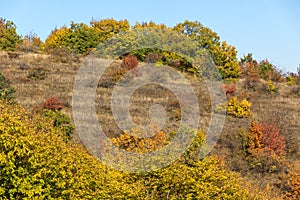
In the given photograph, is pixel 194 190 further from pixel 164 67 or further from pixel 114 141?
pixel 164 67

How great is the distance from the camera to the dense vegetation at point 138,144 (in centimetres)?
2264

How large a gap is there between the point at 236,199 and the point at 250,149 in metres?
28.9

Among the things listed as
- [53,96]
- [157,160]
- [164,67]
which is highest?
[164,67]

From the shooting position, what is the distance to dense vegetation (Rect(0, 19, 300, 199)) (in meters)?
22.6

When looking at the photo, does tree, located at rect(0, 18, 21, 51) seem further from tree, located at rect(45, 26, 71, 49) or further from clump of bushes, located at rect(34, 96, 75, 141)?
clump of bushes, located at rect(34, 96, 75, 141)

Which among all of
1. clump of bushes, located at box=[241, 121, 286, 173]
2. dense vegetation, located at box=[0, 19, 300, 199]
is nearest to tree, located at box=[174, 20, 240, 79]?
dense vegetation, located at box=[0, 19, 300, 199]

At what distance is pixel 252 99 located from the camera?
8556cm

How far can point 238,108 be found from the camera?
250 feet

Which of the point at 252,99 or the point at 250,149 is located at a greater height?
the point at 252,99

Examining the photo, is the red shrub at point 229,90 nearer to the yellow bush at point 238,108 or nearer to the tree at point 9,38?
the yellow bush at point 238,108

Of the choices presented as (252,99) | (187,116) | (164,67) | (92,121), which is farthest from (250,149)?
(164,67)

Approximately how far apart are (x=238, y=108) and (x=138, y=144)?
39165mm

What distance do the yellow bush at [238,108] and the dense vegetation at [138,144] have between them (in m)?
0.17

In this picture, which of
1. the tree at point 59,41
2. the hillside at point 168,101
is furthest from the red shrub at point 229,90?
the tree at point 59,41
